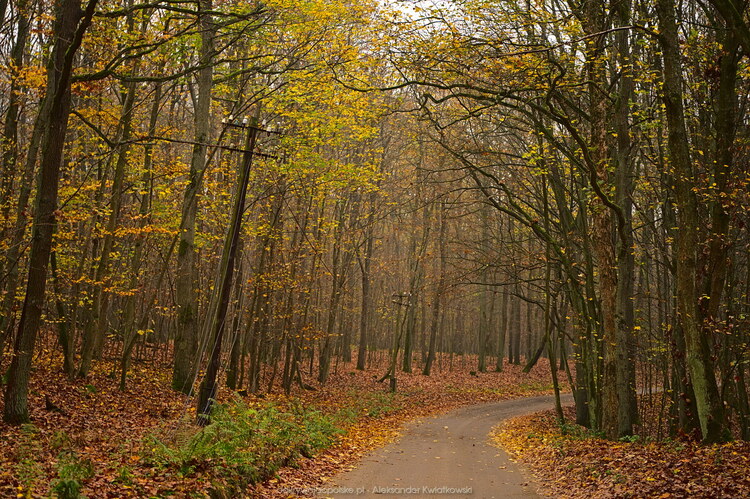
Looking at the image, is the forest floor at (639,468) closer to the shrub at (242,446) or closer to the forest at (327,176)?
the forest at (327,176)

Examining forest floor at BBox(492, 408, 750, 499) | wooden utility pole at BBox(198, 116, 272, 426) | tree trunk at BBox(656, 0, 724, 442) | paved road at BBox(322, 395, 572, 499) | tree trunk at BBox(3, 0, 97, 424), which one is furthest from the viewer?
wooden utility pole at BBox(198, 116, 272, 426)

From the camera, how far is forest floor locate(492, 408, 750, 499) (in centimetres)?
727

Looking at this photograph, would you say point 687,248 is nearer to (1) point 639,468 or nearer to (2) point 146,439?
(1) point 639,468

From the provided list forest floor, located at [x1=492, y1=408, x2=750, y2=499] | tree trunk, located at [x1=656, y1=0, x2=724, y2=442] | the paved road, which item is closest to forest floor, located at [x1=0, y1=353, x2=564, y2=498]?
the paved road

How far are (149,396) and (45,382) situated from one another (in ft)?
8.20

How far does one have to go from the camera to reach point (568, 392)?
103 feet

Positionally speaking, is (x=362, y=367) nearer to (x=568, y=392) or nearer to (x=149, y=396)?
(x=568, y=392)

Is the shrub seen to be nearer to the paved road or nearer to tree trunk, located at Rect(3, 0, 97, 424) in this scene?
the paved road

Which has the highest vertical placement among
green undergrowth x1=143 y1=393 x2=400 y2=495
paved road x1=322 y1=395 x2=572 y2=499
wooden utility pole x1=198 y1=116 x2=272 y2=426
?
wooden utility pole x1=198 y1=116 x2=272 y2=426

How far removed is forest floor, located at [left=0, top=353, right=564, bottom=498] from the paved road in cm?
61

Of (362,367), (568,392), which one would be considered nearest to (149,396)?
(362,367)

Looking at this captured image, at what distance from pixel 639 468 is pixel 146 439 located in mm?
7450

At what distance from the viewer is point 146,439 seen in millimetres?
8859

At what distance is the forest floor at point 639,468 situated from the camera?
7266mm
